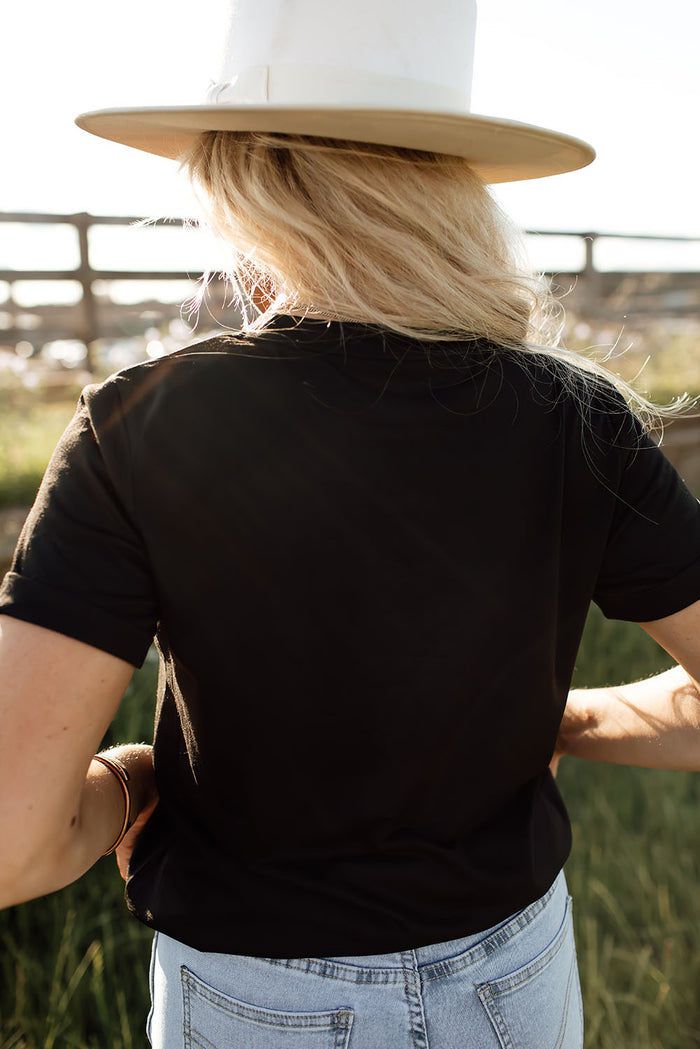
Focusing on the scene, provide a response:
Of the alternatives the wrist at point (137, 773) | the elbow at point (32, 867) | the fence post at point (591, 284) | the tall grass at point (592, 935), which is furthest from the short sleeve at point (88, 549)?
the fence post at point (591, 284)

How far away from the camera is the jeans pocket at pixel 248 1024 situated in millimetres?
1031

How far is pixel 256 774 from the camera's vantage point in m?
1.04

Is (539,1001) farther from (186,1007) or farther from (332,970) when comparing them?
(186,1007)

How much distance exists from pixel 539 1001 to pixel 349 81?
121cm

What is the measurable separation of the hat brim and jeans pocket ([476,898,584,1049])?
105 cm

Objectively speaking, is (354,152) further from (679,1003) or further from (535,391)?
(679,1003)

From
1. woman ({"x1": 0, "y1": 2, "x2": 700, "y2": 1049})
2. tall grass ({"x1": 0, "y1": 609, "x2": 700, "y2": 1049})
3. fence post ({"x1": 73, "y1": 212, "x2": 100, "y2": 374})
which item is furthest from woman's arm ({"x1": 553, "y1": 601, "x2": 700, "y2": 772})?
fence post ({"x1": 73, "y1": 212, "x2": 100, "y2": 374})

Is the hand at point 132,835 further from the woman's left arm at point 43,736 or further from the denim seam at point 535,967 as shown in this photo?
the denim seam at point 535,967

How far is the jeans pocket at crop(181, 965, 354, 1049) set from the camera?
1.03 m

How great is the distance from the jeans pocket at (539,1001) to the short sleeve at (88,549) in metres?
0.65

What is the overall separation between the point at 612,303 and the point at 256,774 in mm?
7839

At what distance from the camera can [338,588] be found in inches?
38.8

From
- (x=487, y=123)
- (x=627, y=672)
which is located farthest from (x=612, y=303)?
(x=487, y=123)

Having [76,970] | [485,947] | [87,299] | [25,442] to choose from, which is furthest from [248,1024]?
[87,299]
